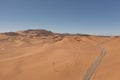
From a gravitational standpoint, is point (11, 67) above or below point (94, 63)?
below

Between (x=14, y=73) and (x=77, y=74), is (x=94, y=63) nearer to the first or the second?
(x=77, y=74)

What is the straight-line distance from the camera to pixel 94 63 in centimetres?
1611

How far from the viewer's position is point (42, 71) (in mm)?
15586

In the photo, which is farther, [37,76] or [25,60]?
[25,60]

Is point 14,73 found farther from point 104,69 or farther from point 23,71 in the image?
point 104,69

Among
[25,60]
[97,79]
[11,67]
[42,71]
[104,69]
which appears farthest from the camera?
[25,60]

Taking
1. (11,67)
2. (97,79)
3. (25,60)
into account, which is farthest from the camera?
(25,60)

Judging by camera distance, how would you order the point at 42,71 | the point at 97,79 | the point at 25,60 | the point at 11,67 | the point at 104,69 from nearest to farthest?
the point at 97,79 → the point at 104,69 → the point at 42,71 → the point at 11,67 → the point at 25,60

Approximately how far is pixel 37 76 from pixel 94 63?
5.39m

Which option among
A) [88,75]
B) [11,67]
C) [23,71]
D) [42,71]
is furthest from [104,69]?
[11,67]

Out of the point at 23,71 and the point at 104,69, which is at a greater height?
the point at 104,69

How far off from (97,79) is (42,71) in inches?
209

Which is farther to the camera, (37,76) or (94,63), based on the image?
(94,63)

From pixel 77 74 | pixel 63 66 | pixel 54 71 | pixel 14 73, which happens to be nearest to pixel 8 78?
pixel 14 73
